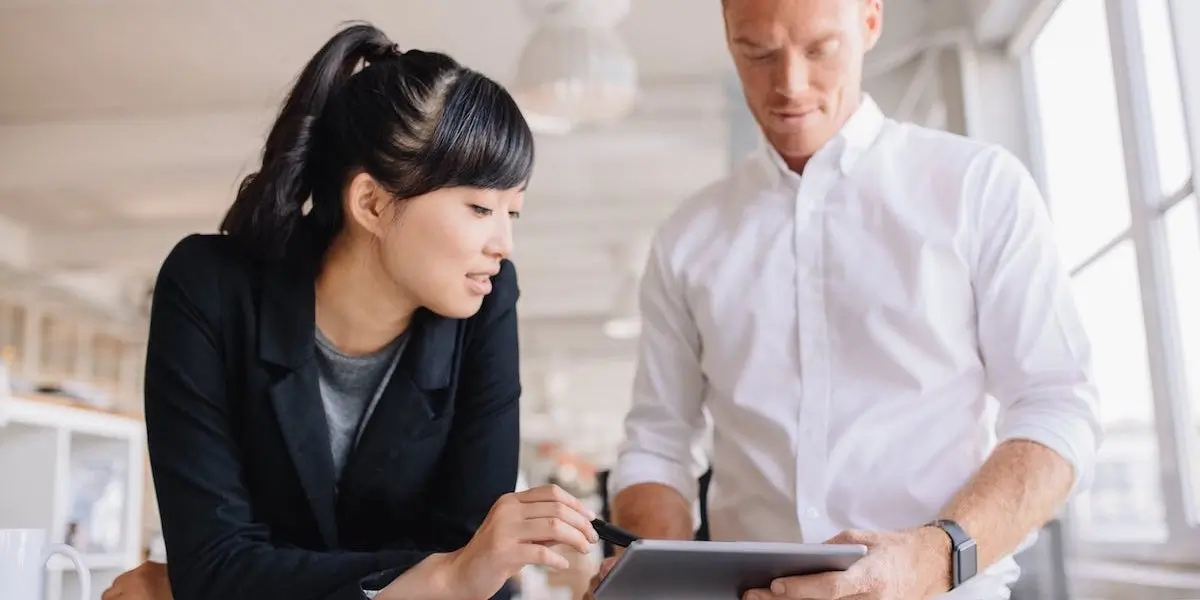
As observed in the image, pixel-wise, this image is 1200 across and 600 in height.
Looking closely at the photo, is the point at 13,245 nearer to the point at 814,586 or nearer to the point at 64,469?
the point at 64,469

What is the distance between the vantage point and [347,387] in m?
1.39

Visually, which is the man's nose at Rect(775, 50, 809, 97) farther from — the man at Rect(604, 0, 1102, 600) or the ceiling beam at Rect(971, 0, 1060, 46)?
the ceiling beam at Rect(971, 0, 1060, 46)

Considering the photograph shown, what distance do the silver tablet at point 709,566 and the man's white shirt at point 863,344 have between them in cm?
37

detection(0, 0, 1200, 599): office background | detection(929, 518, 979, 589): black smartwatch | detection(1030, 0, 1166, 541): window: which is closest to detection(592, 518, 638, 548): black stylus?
detection(929, 518, 979, 589): black smartwatch

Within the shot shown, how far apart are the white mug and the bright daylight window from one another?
6.16 feet

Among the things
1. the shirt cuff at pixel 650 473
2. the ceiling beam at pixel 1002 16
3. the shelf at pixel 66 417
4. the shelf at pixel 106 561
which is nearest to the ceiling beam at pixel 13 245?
the shelf at pixel 66 417

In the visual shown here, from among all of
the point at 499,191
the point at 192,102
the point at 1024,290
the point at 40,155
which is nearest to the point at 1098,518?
the point at 1024,290

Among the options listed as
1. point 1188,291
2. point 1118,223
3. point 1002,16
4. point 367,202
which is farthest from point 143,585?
point 1002,16

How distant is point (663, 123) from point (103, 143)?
2.84m

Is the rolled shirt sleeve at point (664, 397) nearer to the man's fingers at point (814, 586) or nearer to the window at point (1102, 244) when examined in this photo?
the man's fingers at point (814, 586)

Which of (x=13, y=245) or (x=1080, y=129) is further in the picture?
(x=13, y=245)

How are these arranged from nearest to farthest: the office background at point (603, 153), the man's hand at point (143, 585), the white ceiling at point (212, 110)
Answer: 1. the man's hand at point (143, 585)
2. the office background at point (603, 153)
3. the white ceiling at point (212, 110)

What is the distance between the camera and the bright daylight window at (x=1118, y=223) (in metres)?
2.32

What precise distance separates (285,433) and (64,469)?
6.21 feet
